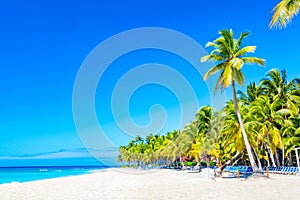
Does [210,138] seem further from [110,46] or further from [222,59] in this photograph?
[110,46]

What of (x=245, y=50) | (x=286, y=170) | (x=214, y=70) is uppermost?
(x=245, y=50)

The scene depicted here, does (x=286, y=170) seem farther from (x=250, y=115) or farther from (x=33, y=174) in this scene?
(x=33, y=174)

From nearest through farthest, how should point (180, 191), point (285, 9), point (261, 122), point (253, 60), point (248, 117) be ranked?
point (285, 9) → point (180, 191) → point (253, 60) → point (248, 117) → point (261, 122)

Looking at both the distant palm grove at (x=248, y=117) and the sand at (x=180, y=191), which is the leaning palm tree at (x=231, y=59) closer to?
the distant palm grove at (x=248, y=117)

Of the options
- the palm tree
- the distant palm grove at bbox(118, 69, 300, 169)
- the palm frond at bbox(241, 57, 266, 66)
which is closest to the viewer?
the palm tree

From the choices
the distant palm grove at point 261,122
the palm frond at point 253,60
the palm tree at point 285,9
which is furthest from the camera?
the distant palm grove at point 261,122

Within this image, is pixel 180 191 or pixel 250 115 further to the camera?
pixel 250 115

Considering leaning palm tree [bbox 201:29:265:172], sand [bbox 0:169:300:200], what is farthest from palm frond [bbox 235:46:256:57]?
sand [bbox 0:169:300:200]

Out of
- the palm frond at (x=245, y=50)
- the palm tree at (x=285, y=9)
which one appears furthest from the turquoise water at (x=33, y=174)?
the palm tree at (x=285, y=9)

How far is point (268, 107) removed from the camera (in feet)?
90.6

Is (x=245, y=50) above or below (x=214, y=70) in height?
above

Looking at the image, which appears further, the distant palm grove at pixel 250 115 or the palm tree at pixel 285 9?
the distant palm grove at pixel 250 115

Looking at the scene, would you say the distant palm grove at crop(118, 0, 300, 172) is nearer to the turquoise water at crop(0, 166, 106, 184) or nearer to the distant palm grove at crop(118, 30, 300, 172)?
the distant palm grove at crop(118, 30, 300, 172)

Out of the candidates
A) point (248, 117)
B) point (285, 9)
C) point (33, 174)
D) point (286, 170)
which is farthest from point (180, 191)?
point (33, 174)
